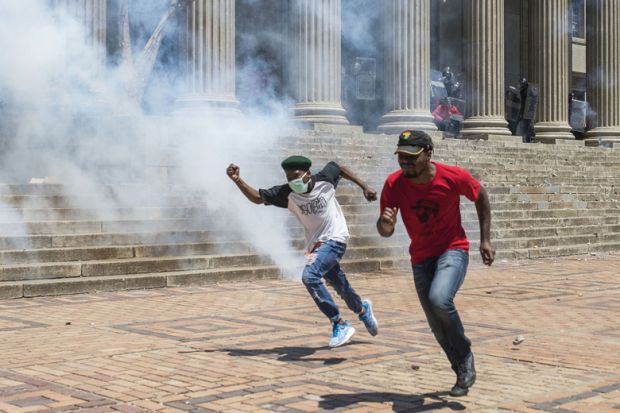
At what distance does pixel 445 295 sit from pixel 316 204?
A: 201 centimetres

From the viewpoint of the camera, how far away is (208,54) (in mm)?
17922

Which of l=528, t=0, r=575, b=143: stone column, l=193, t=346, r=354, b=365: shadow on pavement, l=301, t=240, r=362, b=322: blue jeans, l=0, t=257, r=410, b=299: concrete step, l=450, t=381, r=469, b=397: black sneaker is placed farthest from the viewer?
l=528, t=0, r=575, b=143: stone column

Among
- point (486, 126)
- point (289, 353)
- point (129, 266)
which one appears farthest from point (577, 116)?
point (289, 353)

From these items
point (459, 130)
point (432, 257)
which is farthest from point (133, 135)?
point (459, 130)

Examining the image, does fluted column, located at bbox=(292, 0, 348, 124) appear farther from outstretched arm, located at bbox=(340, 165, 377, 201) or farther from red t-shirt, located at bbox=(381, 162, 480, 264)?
red t-shirt, located at bbox=(381, 162, 480, 264)

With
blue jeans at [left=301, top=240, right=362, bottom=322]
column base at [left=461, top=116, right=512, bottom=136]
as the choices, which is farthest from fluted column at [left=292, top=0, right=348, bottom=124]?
blue jeans at [left=301, top=240, right=362, bottom=322]

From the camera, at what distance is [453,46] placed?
31.4 meters

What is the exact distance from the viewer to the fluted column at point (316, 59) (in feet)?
64.7

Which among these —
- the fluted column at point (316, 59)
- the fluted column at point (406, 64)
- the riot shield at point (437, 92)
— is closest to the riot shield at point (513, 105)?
the riot shield at point (437, 92)

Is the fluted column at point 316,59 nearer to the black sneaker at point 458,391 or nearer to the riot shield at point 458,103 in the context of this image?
the riot shield at point 458,103

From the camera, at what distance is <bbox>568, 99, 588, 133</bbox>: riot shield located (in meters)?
31.0

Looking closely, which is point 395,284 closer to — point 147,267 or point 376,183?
point 147,267

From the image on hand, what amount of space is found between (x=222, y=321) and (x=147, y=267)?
2990 millimetres

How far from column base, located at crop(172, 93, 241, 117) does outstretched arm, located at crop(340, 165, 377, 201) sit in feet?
34.9
